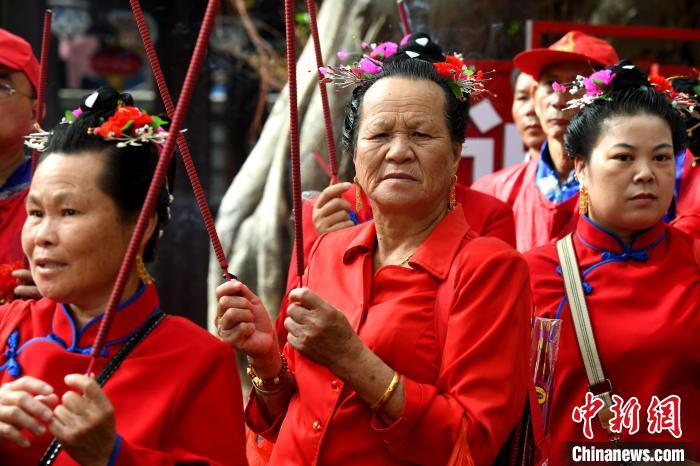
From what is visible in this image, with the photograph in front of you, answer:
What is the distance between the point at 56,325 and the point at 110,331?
150 mm

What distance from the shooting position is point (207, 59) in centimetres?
470

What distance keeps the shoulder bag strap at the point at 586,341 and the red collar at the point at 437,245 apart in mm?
702

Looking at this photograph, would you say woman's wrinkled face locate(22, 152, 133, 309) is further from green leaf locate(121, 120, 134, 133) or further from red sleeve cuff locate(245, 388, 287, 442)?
red sleeve cuff locate(245, 388, 287, 442)

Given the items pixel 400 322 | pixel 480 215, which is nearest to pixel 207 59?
pixel 480 215

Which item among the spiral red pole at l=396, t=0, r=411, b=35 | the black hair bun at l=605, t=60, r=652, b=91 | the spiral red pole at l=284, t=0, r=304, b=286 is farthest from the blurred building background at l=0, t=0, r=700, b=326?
the spiral red pole at l=284, t=0, r=304, b=286

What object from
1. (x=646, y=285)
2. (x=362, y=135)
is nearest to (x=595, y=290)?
(x=646, y=285)

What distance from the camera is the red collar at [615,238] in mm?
3188

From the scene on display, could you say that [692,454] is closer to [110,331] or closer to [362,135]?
[362,135]

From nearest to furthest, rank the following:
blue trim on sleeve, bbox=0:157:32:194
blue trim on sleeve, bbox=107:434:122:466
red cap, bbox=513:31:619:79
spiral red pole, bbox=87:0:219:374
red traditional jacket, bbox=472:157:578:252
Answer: spiral red pole, bbox=87:0:219:374
blue trim on sleeve, bbox=107:434:122:466
blue trim on sleeve, bbox=0:157:32:194
red traditional jacket, bbox=472:157:578:252
red cap, bbox=513:31:619:79

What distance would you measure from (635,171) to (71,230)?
1.65m

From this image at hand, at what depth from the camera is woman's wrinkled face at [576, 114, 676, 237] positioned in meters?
3.11

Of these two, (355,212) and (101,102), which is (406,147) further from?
(355,212)

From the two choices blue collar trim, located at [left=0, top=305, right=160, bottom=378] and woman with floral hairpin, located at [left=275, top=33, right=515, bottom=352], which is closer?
blue collar trim, located at [left=0, top=305, right=160, bottom=378]

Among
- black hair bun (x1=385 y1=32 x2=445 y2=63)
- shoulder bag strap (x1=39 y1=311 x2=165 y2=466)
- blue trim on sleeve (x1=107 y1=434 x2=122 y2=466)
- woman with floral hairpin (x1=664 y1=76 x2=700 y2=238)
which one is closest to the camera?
blue trim on sleeve (x1=107 y1=434 x2=122 y2=466)
